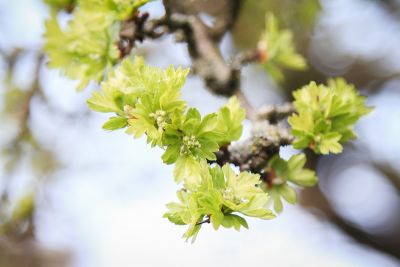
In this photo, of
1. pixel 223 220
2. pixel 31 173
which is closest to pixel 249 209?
pixel 223 220

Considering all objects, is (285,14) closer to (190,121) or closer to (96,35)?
(96,35)

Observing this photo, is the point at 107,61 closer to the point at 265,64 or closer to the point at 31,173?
the point at 265,64

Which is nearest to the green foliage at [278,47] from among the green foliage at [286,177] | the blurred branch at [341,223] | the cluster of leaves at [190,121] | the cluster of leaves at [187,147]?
the cluster of leaves at [190,121]

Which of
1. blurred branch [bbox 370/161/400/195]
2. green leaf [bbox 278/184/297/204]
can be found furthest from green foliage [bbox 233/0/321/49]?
green leaf [bbox 278/184/297/204]

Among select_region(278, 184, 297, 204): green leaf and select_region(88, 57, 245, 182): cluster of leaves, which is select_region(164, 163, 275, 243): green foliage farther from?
select_region(278, 184, 297, 204): green leaf

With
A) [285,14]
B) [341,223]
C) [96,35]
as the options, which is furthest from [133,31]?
[341,223]

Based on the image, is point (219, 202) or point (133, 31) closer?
point (219, 202)

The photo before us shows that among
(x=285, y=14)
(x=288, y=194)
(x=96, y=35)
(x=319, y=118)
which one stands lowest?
(x=285, y=14)
